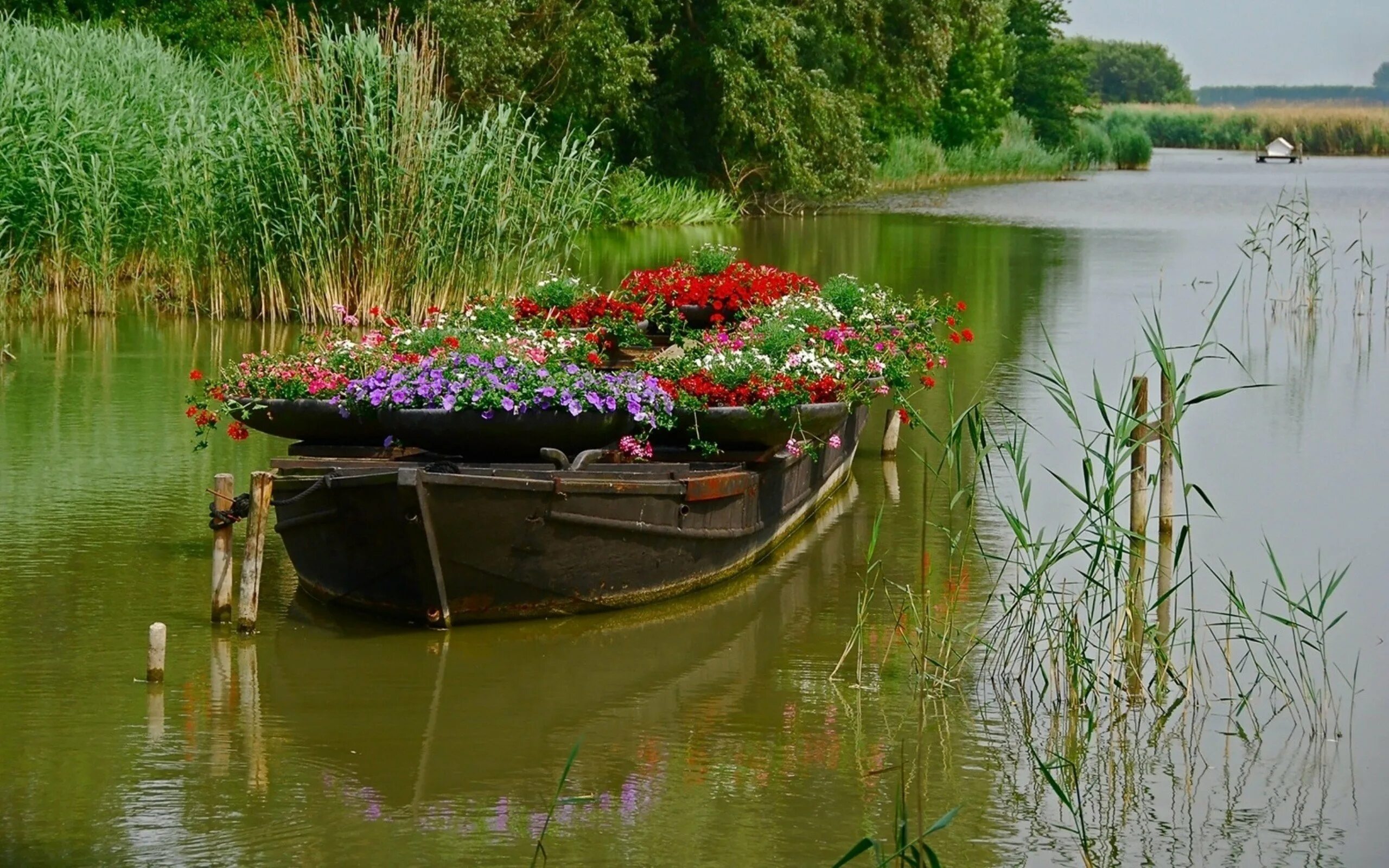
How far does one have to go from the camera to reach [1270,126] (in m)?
78.8

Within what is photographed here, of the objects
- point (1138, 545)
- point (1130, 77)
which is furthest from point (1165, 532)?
point (1130, 77)

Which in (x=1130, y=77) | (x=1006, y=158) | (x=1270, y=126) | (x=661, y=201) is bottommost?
(x=661, y=201)

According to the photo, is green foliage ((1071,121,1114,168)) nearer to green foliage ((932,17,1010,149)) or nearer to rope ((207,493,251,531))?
green foliage ((932,17,1010,149))

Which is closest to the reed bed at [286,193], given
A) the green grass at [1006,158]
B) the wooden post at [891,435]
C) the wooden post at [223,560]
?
the wooden post at [891,435]

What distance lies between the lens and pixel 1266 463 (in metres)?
13.4

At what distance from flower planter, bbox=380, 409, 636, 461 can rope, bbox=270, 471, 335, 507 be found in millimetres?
521

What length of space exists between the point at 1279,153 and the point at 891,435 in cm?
6200

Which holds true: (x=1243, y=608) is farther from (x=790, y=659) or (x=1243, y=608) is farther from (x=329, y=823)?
(x=329, y=823)

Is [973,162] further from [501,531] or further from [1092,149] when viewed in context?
[501,531]

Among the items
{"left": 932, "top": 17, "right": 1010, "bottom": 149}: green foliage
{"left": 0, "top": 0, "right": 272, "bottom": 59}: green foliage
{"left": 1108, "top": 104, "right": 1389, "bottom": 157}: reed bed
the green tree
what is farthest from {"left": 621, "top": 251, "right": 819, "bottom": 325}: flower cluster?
{"left": 1108, "top": 104, "right": 1389, "bottom": 157}: reed bed

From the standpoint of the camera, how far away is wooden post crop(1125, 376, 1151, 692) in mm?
7598

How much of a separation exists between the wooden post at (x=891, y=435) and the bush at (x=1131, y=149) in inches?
2159

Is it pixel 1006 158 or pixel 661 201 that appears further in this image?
pixel 1006 158

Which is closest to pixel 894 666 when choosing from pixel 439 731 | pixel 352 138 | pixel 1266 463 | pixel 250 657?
pixel 439 731
